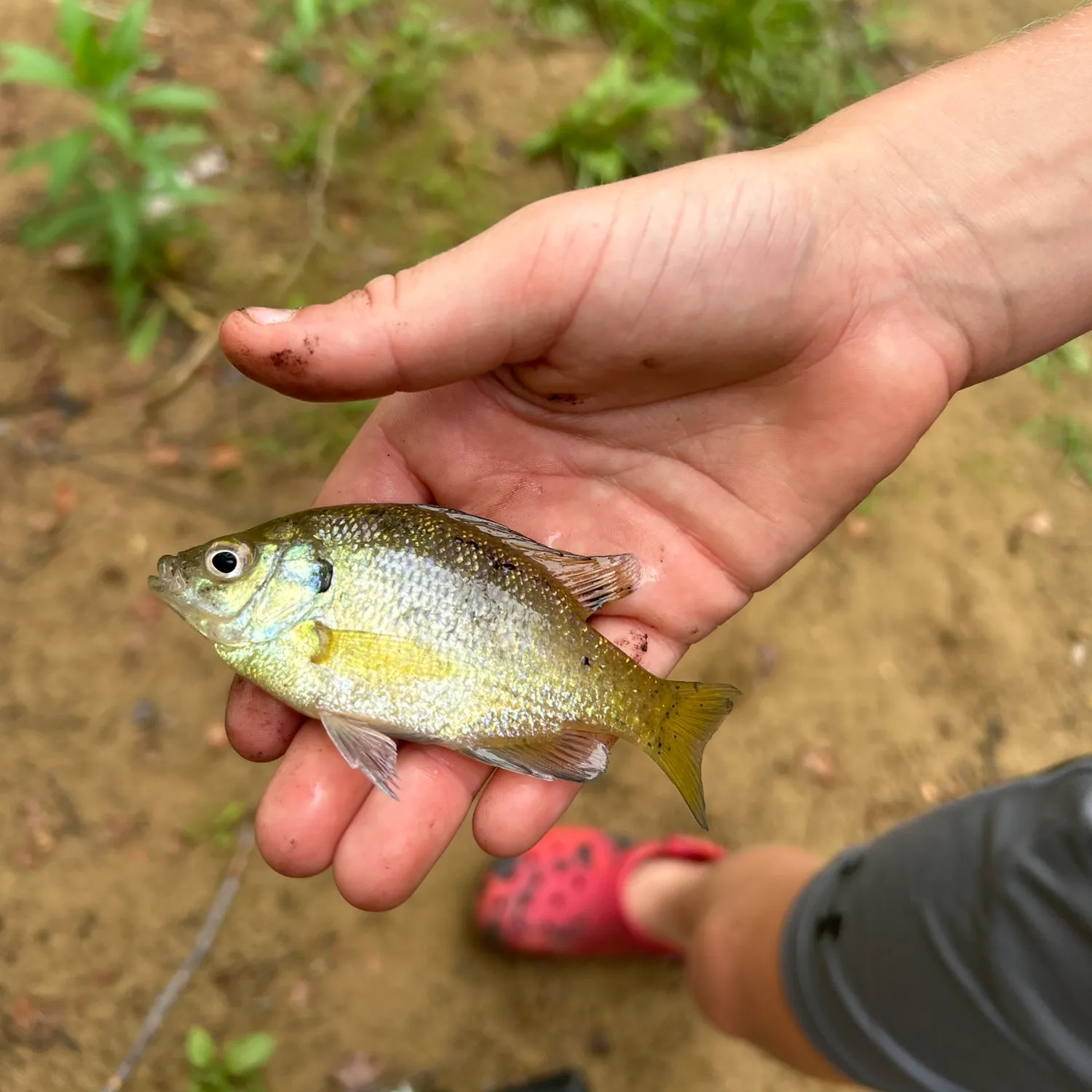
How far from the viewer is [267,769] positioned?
4168mm

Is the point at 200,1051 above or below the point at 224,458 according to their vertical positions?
below

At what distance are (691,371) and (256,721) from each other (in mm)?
1961

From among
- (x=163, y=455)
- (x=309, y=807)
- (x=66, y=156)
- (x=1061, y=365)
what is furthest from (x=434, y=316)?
(x=1061, y=365)

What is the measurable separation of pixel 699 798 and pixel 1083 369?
501 centimetres

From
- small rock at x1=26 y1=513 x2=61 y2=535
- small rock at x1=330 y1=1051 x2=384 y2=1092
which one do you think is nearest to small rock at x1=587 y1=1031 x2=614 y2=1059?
small rock at x1=330 y1=1051 x2=384 y2=1092

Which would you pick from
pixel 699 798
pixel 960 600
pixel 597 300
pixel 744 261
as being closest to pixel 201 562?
pixel 597 300

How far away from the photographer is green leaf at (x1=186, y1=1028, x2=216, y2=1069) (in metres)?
3.48

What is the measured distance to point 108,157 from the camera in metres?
4.72

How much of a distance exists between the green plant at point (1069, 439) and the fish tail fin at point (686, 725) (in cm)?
404

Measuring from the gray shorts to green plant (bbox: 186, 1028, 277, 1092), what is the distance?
2.24 metres

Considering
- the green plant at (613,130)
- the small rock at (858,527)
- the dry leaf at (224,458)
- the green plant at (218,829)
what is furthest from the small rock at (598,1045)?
the green plant at (613,130)

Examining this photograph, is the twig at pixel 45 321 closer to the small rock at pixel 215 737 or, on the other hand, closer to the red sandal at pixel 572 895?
the small rock at pixel 215 737

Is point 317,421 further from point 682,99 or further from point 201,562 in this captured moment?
point 682,99

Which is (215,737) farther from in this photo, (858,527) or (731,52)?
(731,52)
